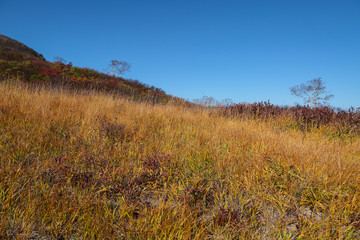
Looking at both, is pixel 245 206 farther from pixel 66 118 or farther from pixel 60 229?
pixel 66 118

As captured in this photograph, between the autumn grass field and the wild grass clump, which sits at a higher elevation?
the wild grass clump

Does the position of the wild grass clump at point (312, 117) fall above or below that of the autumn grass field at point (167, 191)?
above

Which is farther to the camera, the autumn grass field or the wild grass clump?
the wild grass clump

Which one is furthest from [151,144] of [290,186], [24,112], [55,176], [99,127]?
[24,112]

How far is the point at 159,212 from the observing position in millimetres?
1659

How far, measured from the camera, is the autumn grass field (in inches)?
61.8

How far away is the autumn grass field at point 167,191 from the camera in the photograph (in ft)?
5.15

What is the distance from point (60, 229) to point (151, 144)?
2061 millimetres

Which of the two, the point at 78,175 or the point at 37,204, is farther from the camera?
the point at 78,175

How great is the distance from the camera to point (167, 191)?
7.13ft

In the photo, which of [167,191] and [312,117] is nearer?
[167,191]

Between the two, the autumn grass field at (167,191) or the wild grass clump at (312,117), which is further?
the wild grass clump at (312,117)

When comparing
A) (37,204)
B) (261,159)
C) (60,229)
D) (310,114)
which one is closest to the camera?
(60,229)

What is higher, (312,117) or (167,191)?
(312,117)
